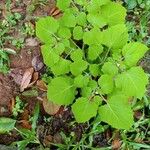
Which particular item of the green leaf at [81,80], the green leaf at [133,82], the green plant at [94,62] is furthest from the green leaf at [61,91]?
the green leaf at [133,82]

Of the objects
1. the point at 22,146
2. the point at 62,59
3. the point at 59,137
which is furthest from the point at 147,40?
the point at 22,146

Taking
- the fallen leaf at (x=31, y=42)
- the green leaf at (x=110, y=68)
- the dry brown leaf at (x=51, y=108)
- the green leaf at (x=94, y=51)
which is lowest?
the dry brown leaf at (x=51, y=108)

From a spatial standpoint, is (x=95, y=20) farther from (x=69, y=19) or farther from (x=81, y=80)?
Result: (x=81, y=80)

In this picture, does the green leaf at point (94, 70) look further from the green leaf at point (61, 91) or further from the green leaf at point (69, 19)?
the green leaf at point (69, 19)

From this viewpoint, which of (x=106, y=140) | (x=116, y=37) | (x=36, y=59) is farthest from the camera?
(x=36, y=59)

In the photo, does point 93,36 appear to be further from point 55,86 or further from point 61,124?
point 61,124

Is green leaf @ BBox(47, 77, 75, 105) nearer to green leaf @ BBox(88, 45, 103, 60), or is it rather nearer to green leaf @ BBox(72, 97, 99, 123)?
green leaf @ BBox(72, 97, 99, 123)

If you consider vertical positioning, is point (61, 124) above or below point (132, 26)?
below
